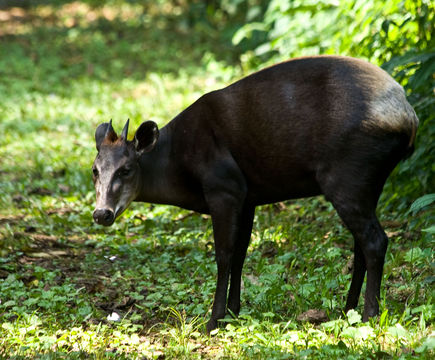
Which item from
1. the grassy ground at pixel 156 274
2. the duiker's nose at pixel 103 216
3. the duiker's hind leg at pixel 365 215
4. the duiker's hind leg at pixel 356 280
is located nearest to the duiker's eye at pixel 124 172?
the duiker's nose at pixel 103 216

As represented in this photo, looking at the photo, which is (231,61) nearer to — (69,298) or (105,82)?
(105,82)

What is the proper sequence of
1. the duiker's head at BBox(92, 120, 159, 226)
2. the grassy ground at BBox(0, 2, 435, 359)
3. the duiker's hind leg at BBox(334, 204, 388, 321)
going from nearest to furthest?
the grassy ground at BBox(0, 2, 435, 359), the duiker's hind leg at BBox(334, 204, 388, 321), the duiker's head at BBox(92, 120, 159, 226)

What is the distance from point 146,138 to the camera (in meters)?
5.27

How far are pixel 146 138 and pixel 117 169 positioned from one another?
367 mm

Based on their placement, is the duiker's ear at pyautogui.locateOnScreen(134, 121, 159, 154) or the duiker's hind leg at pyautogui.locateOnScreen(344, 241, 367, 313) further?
the duiker's ear at pyautogui.locateOnScreen(134, 121, 159, 154)

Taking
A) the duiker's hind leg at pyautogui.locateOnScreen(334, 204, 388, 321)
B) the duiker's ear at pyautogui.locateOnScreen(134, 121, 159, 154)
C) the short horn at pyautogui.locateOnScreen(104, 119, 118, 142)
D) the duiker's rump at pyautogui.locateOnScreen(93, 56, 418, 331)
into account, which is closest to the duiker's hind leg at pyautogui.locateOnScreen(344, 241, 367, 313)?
the duiker's rump at pyautogui.locateOnScreen(93, 56, 418, 331)

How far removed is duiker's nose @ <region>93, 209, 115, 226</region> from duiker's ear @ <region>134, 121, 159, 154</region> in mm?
627

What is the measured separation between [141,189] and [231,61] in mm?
9844

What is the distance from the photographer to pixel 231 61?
48.6 feet

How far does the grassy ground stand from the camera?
436 centimetres

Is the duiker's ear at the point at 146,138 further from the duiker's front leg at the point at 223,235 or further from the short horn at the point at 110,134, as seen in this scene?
the duiker's front leg at the point at 223,235

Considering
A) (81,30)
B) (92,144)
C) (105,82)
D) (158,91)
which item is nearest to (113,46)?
(81,30)

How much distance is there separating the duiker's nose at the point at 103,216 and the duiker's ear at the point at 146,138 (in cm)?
63

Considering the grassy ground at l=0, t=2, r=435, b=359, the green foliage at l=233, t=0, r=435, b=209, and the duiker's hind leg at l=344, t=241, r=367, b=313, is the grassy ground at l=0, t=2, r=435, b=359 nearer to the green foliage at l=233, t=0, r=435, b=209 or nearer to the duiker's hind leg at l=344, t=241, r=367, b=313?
the duiker's hind leg at l=344, t=241, r=367, b=313
